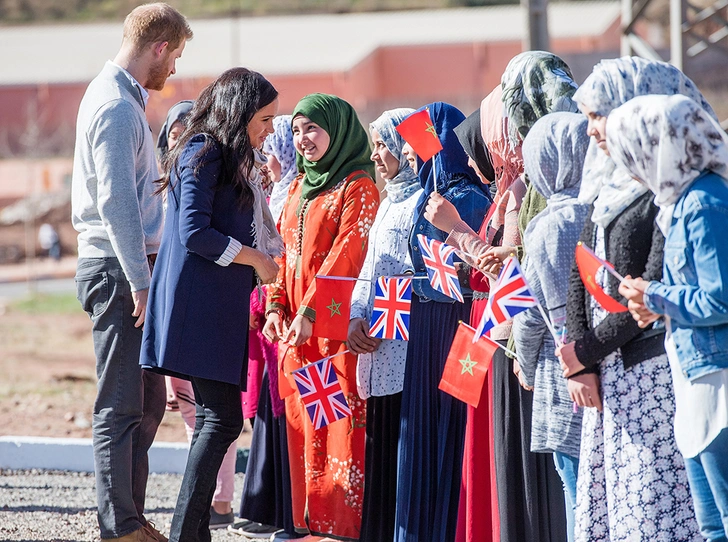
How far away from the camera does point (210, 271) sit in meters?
3.58

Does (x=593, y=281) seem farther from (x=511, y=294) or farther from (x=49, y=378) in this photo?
(x=49, y=378)

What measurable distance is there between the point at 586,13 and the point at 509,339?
39.0 metres

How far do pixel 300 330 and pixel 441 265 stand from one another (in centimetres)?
71

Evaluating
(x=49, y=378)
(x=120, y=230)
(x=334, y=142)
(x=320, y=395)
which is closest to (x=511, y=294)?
(x=320, y=395)

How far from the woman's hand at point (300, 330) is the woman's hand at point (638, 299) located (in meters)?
1.63

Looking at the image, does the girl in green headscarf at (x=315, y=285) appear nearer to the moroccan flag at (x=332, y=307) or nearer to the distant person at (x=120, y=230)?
the moroccan flag at (x=332, y=307)

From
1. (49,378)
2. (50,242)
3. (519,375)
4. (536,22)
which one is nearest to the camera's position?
(519,375)

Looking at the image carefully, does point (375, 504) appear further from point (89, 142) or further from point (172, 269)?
point (89, 142)

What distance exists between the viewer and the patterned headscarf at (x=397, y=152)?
400 cm

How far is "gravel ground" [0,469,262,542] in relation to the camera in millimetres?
4480

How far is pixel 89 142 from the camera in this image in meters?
3.81

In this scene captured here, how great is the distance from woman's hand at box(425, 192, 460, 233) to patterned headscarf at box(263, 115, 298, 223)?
51.8 inches

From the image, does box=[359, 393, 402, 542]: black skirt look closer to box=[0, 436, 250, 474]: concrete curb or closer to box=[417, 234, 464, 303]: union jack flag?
box=[417, 234, 464, 303]: union jack flag

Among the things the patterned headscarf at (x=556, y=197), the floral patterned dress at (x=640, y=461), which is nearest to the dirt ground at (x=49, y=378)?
the patterned headscarf at (x=556, y=197)
